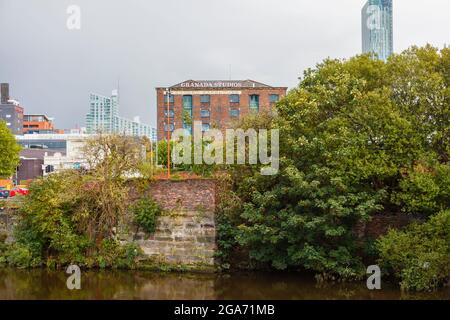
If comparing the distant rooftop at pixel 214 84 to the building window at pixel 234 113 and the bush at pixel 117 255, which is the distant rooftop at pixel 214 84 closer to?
the building window at pixel 234 113

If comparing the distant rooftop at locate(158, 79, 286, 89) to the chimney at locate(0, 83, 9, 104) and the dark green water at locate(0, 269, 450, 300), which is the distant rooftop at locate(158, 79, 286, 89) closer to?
the dark green water at locate(0, 269, 450, 300)

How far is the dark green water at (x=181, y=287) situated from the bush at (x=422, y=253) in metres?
0.57

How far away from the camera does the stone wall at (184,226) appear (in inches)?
923

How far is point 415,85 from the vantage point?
21109 millimetres

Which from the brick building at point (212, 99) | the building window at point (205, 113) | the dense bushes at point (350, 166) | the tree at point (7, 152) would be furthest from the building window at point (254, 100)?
the dense bushes at point (350, 166)

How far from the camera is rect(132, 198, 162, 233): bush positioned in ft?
78.4

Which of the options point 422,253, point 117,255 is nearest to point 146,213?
point 117,255

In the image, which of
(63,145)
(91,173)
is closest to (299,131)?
(91,173)

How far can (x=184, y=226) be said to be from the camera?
23797 mm

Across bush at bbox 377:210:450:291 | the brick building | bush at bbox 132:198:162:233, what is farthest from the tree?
bush at bbox 377:210:450:291

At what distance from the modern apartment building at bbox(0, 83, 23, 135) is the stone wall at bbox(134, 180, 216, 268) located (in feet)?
369

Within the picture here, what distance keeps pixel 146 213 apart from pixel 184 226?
2008 mm

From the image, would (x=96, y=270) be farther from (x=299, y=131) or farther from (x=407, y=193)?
(x=407, y=193)
